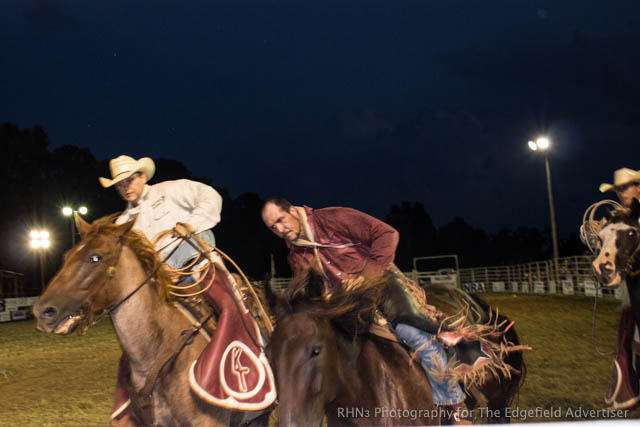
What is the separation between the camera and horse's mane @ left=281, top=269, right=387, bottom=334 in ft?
9.04

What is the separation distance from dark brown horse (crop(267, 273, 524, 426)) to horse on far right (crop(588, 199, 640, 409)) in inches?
59.0

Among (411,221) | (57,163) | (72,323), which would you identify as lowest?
(411,221)

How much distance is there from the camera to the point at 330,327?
2.75 meters

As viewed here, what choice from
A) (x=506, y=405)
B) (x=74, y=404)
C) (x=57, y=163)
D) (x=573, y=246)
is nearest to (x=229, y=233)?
(x=57, y=163)

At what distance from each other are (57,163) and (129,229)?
31.8 metres

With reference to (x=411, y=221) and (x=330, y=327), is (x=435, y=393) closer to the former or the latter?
(x=330, y=327)

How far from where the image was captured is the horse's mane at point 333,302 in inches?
108

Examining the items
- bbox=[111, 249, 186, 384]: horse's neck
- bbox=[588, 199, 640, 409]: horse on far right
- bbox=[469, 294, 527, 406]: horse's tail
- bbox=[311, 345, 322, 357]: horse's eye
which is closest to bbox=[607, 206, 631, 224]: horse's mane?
bbox=[588, 199, 640, 409]: horse on far right

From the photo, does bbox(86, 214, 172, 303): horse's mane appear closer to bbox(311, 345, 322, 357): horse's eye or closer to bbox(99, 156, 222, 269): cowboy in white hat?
bbox(99, 156, 222, 269): cowboy in white hat

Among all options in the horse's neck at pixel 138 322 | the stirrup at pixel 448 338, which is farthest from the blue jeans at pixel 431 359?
the horse's neck at pixel 138 322

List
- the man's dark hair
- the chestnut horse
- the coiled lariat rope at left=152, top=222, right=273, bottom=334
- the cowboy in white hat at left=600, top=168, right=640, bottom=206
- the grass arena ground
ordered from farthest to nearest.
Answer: the grass arena ground, the cowboy in white hat at left=600, top=168, right=640, bottom=206, the coiled lariat rope at left=152, top=222, right=273, bottom=334, the man's dark hair, the chestnut horse

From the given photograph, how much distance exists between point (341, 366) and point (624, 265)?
86.5 inches

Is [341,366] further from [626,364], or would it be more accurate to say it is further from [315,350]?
[626,364]

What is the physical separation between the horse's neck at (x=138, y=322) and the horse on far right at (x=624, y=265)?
9.88 ft
